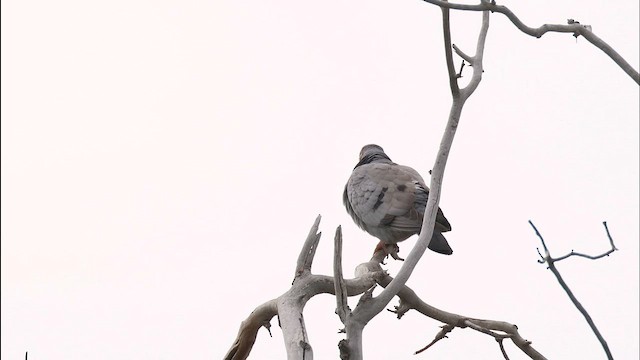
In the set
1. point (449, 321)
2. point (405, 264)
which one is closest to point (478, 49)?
point (405, 264)

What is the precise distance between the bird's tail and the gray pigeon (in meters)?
0.06

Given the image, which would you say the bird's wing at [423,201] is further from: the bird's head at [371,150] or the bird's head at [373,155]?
the bird's head at [371,150]

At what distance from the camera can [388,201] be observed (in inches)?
277

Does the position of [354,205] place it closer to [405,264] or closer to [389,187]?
[389,187]

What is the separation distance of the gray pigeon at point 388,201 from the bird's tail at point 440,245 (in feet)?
0.19

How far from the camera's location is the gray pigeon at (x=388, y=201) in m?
6.82

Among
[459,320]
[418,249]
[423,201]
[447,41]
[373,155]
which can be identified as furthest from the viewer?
[373,155]

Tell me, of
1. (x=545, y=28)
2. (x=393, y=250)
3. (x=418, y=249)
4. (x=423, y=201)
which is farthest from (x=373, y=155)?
(x=545, y=28)

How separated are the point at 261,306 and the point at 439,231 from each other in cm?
213

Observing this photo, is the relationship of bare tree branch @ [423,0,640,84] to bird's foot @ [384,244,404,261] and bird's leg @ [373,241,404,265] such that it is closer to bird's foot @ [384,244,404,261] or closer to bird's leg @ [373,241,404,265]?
bird's leg @ [373,241,404,265]

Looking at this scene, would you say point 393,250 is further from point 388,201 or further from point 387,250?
point 388,201

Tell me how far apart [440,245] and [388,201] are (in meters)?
0.86

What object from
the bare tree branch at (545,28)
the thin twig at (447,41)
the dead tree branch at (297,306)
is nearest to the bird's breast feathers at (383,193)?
the dead tree branch at (297,306)

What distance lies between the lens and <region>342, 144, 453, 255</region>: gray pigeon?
6820mm
